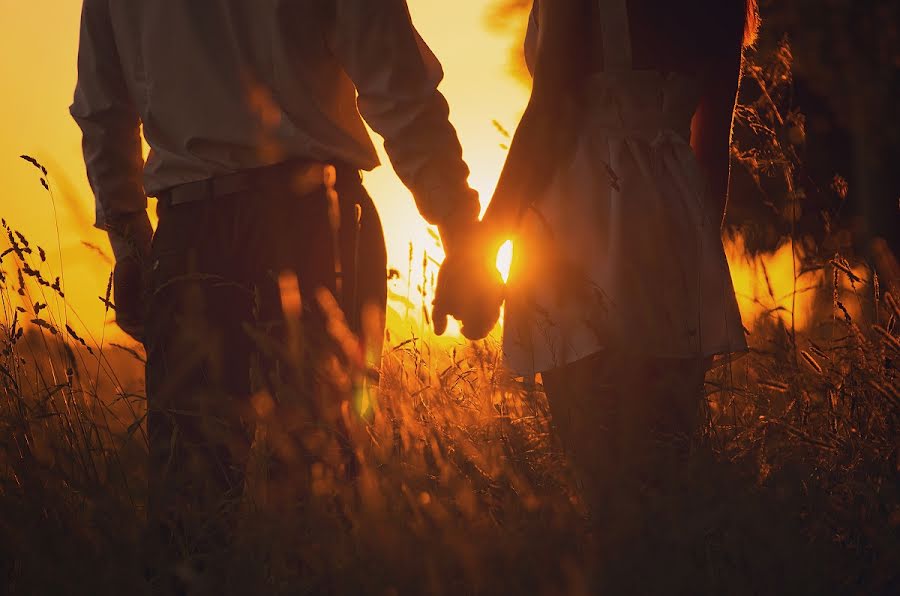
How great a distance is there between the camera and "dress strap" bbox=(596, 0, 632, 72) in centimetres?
220

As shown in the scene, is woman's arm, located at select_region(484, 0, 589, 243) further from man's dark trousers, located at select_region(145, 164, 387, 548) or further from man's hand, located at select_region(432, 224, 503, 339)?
man's dark trousers, located at select_region(145, 164, 387, 548)

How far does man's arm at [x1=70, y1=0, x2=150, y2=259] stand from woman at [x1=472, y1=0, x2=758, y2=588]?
1.28 meters

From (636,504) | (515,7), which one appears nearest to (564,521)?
(636,504)

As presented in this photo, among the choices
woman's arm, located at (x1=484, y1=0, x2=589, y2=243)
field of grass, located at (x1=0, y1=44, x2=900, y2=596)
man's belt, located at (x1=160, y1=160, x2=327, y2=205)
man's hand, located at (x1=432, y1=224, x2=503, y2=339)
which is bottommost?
field of grass, located at (x1=0, y1=44, x2=900, y2=596)

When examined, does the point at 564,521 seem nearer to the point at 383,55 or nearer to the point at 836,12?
the point at 383,55

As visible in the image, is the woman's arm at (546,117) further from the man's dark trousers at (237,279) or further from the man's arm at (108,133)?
the man's arm at (108,133)

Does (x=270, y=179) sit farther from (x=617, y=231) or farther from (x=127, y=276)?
(x=617, y=231)

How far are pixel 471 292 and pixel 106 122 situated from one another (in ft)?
4.49

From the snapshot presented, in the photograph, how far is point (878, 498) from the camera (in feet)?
6.95

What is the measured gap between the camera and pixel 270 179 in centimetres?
264

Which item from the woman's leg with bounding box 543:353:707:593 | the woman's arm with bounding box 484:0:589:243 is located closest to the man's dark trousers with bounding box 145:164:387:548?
the woman's arm with bounding box 484:0:589:243

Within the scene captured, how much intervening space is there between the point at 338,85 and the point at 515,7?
7059mm

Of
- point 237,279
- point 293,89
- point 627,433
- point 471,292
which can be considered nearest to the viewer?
point 627,433

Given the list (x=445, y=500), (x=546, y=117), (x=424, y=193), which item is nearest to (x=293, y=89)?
(x=424, y=193)
